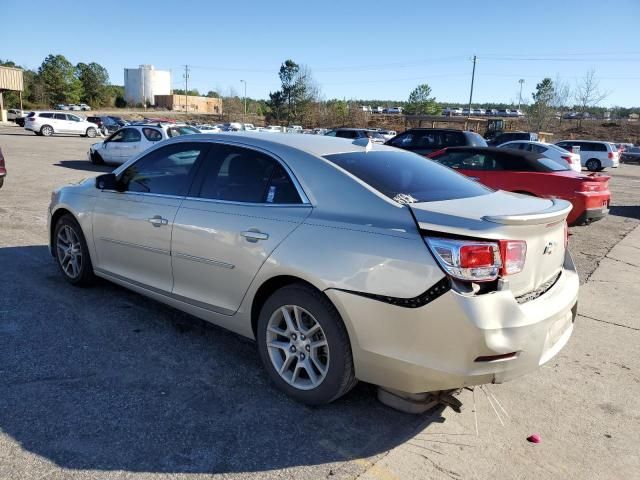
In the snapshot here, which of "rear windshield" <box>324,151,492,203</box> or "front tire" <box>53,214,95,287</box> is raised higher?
"rear windshield" <box>324,151,492,203</box>

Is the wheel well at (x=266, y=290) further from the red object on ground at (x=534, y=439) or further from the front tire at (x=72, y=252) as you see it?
the front tire at (x=72, y=252)

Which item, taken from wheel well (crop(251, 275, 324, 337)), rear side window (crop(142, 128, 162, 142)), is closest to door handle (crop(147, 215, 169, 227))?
wheel well (crop(251, 275, 324, 337))

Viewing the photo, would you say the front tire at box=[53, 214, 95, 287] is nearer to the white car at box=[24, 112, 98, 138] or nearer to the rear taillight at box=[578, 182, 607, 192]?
the rear taillight at box=[578, 182, 607, 192]

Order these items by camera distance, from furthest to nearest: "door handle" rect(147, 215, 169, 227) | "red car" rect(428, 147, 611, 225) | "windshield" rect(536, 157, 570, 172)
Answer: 1. "windshield" rect(536, 157, 570, 172)
2. "red car" rect(428, 147, 611, 225)
3. "door handle" rect(147, 215, 169, 227)

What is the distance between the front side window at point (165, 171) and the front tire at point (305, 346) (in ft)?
4.41

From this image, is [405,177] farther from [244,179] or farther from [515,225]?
[244,179]

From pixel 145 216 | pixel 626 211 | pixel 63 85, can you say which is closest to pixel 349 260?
pixel 145 216

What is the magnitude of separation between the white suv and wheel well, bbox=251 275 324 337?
29639 mm

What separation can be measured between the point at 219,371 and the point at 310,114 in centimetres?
8056

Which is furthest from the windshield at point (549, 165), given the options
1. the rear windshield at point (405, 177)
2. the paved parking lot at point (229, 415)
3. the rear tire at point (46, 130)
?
the rear tire at point (46, 130)

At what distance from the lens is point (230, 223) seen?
349 centimetres

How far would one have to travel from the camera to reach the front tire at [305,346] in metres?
2.96

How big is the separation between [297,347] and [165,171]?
1.98 meters

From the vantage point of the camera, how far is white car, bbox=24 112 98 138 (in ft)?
112
